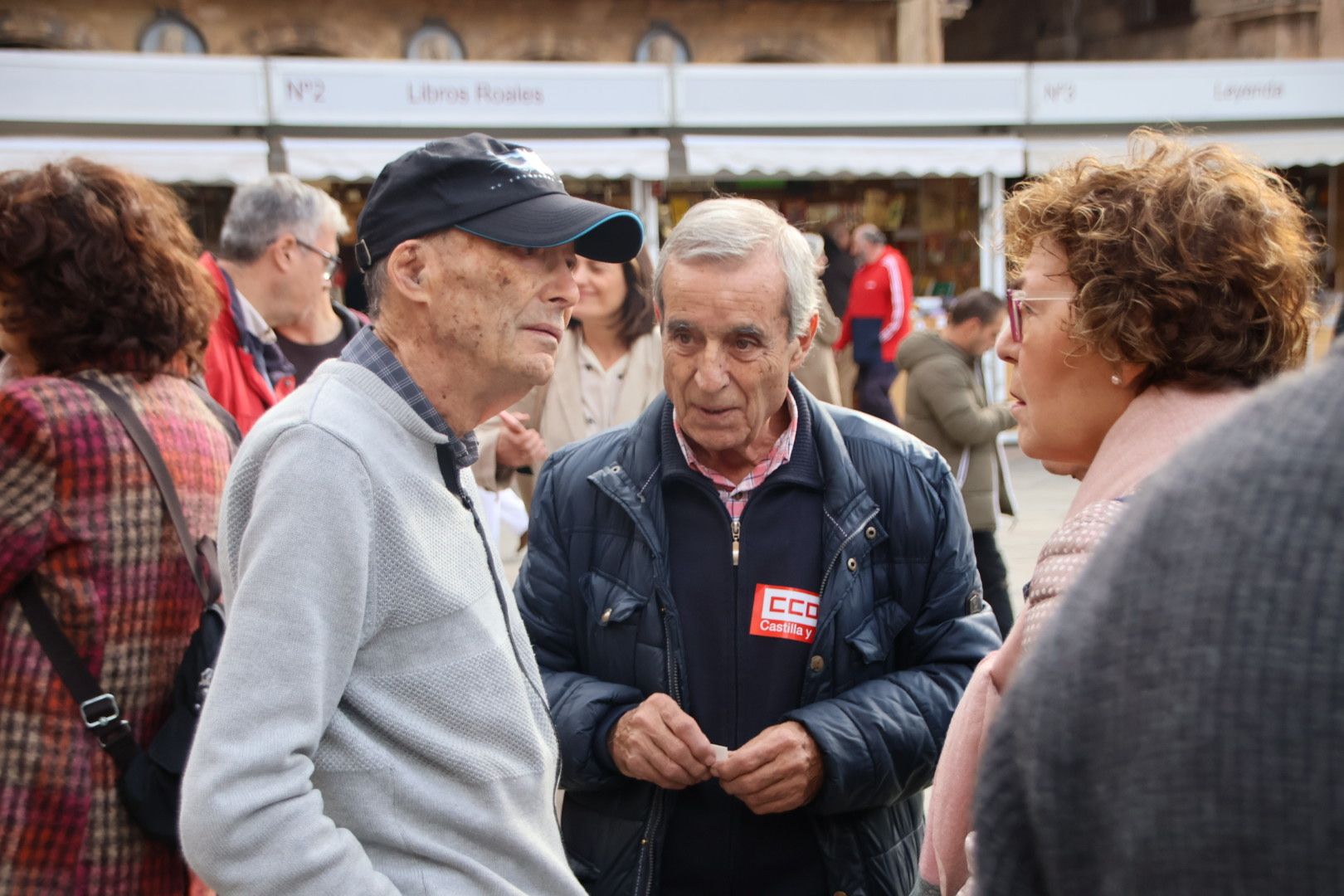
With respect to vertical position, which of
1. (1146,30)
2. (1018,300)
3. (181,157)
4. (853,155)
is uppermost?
(1146,30)

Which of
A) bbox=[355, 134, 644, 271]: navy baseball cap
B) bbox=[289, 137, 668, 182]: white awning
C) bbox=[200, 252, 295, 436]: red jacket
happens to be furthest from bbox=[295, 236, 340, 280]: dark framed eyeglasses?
bbox=[289, 137, 668, 182]: white awning

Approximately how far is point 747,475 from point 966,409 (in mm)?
3384

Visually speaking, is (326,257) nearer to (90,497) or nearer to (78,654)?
(90,497)

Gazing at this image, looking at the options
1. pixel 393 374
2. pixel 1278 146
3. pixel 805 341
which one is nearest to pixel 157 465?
pixel 393 374

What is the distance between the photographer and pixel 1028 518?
9.20 meters

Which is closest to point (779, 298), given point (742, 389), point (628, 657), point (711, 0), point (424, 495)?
point (742, 389)

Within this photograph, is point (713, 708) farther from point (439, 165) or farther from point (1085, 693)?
point (1085, 693)

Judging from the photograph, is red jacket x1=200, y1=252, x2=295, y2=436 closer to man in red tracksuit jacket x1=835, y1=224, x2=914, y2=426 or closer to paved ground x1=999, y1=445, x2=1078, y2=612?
paved ground x1=999, y1=445, x2=1078, y2=612

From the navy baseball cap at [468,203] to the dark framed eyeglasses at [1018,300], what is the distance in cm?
59

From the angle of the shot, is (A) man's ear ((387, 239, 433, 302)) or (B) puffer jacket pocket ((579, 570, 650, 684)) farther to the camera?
(B) puffer jacket pocket ((579, 570, 650, 684))

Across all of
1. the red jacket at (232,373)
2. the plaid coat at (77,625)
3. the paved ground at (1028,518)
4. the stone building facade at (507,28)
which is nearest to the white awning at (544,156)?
the paved ground at (1028,518)

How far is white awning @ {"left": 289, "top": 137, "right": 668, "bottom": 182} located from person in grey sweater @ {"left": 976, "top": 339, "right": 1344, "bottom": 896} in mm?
11162

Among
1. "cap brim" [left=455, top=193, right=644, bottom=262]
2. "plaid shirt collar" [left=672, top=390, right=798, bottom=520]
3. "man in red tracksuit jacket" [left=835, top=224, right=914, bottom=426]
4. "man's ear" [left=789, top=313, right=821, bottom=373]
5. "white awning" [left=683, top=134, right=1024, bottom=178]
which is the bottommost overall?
"man in red tracksuit jacket" [left=835, top=224, right=914, bottom=426]

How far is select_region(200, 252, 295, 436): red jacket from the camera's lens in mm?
3711
